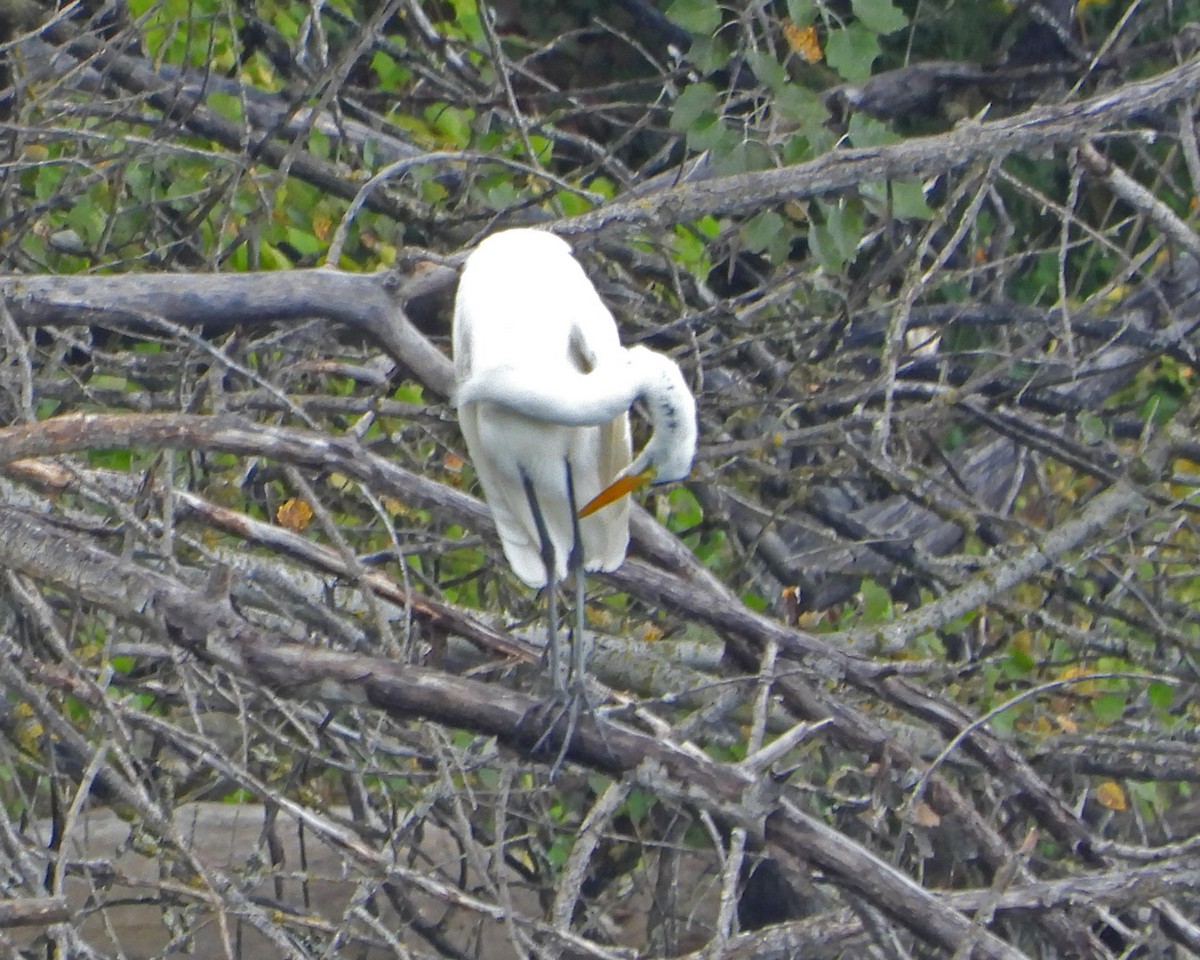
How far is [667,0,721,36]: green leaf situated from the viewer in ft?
9.61

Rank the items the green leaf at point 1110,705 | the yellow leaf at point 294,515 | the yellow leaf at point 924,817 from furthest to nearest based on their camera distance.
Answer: the yellow leaf at point 294,515 < the green leaf at point 1110,705 < the yellow leaf at point 924,817

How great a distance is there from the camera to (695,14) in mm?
2939

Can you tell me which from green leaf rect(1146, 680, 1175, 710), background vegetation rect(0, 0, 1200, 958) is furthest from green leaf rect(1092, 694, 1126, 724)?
green leaf rect(1146, 680, 1175, 710)

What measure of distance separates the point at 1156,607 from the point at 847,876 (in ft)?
6.20

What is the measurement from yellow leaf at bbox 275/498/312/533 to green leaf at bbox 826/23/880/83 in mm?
1306

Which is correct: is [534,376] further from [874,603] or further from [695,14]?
[874,603]

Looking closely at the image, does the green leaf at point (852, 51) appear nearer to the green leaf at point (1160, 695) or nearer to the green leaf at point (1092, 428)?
the green leaf at point (1092, 428)

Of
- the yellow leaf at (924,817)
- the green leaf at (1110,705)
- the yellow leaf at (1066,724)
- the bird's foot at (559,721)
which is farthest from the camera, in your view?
the yellow leaf at (1066,724)

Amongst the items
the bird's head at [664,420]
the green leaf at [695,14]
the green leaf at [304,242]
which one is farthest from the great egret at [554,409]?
the green leaf at [304,242]

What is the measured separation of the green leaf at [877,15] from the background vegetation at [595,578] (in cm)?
2

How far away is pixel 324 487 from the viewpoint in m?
3.43

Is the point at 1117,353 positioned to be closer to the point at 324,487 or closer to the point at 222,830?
the point at 324,487

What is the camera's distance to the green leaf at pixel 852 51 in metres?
2.94

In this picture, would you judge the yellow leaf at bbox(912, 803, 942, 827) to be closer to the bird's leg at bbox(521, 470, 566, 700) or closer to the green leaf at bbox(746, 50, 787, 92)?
the bird's leg at bbox(521, 470, 566, 700)
